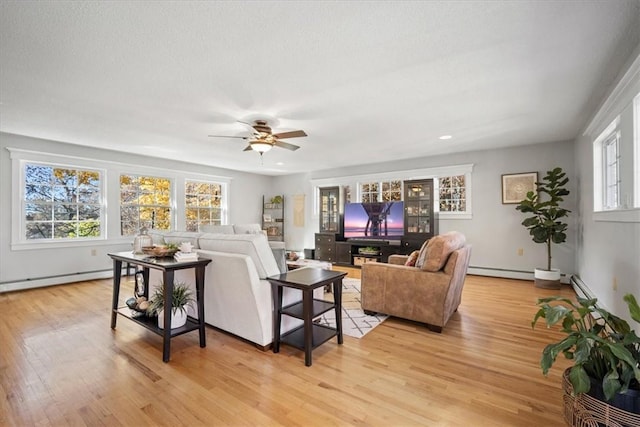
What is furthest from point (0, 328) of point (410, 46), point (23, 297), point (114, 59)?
point (410, 46)

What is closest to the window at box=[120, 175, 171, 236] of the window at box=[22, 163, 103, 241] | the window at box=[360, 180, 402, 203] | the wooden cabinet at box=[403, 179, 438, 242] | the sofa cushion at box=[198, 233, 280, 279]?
the window at box=[22, 163, 103, 241]

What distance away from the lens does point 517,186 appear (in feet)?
16.7

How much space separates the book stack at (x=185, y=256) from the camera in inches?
96.0

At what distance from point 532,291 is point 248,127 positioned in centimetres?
481

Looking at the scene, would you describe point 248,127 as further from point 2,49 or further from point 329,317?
point 329,317

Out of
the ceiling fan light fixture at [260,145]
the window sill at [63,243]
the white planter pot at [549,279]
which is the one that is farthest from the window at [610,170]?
the window sill at [63,243]

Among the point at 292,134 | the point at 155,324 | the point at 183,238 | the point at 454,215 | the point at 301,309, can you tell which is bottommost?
the point at 155,324

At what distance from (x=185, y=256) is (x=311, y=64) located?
1901 millimetres

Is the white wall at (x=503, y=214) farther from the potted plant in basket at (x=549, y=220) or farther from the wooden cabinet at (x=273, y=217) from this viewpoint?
the wooden cabinet at (x=273, y=217)

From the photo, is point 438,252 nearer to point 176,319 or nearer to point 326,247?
point 176,319

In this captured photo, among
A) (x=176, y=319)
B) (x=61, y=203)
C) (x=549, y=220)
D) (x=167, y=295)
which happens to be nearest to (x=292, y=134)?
(x=167, y=295)

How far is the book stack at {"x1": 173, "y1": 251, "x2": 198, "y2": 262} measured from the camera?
8.00 feet

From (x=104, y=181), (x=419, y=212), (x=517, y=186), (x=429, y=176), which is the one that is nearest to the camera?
(x=517, y=186)

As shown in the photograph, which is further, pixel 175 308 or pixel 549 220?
pixel 549 220
